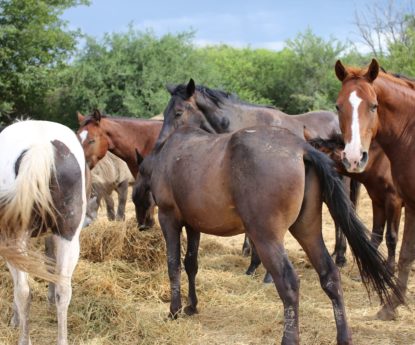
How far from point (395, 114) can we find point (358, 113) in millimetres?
509

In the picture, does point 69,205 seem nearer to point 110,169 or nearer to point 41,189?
point 41,189

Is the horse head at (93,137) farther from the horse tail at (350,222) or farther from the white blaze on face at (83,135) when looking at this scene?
the horse tail at (350,222)

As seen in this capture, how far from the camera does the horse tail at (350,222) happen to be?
4.00 m

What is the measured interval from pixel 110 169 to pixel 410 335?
710cm

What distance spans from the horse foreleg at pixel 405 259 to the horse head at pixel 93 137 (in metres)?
4.60

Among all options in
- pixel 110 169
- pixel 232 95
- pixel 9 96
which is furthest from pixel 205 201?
pixel 9 96

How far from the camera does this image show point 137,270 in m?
5.99

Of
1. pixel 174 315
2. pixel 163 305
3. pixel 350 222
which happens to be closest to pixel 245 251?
pixel 163 305

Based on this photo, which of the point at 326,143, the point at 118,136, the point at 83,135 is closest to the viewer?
the point at 326,143

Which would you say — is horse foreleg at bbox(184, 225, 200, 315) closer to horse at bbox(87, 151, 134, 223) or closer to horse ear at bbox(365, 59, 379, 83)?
horse ear at bbox(365, 59, 379, 83)

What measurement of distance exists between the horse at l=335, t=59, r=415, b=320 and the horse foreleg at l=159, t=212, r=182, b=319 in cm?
165

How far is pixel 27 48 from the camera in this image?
2003cm

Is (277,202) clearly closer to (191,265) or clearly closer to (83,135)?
(191,265)

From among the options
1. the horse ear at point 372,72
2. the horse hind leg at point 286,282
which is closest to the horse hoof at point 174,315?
the horse hind leg at point 286,282
